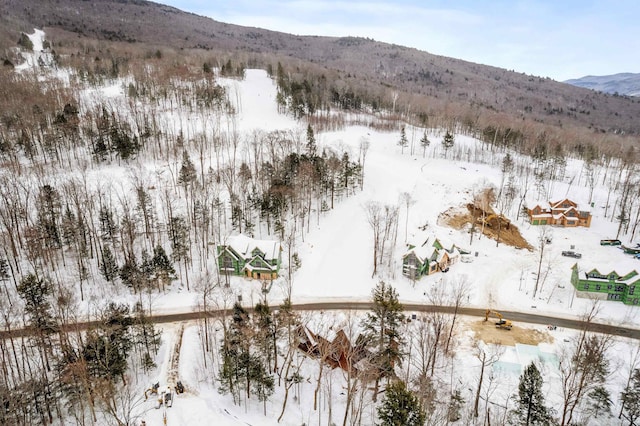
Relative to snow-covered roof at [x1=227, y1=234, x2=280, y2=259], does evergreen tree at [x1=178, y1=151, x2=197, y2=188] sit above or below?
above

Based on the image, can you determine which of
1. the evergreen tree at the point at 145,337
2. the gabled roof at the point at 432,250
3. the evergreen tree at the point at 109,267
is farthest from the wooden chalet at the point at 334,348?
the evergreen tree at the point at 109,267

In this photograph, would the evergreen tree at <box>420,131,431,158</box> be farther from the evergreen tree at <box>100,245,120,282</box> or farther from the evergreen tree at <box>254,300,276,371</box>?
the evergreen tree at <box>100,245,120,282</box>

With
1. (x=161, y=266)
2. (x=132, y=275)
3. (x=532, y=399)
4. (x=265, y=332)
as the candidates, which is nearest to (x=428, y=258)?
(x=532, y=399)

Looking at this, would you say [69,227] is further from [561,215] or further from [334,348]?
[561,215]

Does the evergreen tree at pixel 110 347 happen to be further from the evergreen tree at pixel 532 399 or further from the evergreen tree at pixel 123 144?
the evergreen tree at pixel 123 144

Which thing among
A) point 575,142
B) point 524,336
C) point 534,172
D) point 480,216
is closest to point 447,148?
point 534,172

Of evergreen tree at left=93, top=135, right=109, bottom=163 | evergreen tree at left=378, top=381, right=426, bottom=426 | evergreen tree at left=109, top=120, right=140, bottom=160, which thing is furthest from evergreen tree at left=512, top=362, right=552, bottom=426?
evergreen tree at left=93, top=135, right=109, bottom=163
